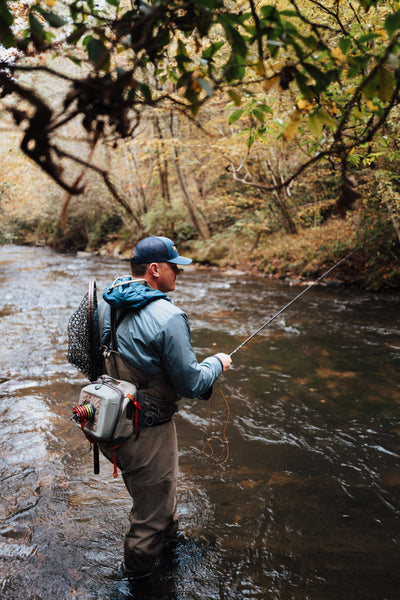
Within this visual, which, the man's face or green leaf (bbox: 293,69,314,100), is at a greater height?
green leaf (bbox: 293,69,314,100)

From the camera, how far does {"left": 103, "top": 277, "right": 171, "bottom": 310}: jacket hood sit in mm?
2266

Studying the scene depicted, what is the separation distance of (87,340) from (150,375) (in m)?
0.50

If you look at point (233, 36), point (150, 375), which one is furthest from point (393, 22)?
point (150, 375)

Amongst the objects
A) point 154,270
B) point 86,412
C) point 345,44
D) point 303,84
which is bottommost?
point 86,412

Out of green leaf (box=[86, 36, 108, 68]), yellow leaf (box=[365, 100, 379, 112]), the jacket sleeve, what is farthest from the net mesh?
yellow leaf (box=[365, 100, 379, 112])

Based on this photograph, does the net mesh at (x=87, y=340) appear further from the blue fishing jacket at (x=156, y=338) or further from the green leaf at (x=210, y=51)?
the green leaf at (x=210, y=51)

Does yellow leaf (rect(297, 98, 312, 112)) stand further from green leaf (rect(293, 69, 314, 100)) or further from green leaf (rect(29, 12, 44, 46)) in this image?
green leaf (rect(29, 12, 44, 46))

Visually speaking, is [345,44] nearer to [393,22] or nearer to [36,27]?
[393,22]

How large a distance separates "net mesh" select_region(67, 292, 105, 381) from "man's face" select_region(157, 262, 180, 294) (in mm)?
417

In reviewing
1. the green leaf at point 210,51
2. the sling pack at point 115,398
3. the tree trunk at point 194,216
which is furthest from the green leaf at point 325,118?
the tree trunk at point 194,216

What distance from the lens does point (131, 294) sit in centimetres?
230

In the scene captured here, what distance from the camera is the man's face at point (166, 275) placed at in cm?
251

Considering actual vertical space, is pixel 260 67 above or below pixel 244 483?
above

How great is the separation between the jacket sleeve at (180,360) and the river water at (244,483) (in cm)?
135
